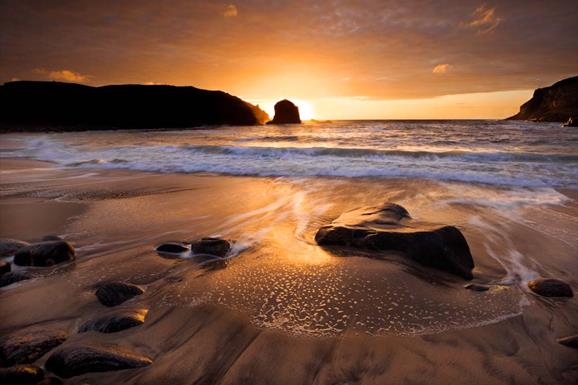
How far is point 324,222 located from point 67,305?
3567 mm

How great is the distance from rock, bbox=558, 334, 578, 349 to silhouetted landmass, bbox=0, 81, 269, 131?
9081 cm

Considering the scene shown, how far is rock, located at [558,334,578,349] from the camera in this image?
236 centimetres

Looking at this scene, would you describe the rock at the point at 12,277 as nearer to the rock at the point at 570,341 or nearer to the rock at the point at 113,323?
the rock at the point at 113,323

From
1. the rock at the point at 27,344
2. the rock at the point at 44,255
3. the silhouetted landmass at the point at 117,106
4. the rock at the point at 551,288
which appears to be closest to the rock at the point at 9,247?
the rock at the point at 44,255

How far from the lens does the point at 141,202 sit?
7023 mm

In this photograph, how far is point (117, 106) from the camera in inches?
4021

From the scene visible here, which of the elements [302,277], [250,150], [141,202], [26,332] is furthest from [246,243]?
[250,150]

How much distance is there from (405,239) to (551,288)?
1376mm

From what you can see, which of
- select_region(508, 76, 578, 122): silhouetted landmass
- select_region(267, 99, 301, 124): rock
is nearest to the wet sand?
select_region(508, 76, 578, 122): silhouetted landmass

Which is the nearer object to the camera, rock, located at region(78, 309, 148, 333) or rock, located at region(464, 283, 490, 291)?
rock, located at region(78, 309, 148, 333)

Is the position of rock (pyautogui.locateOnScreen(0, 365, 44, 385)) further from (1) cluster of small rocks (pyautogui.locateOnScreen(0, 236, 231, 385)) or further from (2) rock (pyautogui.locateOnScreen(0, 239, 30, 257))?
(2) rock (pyautogui.locateOnScreen(0, 239, 30, 257))

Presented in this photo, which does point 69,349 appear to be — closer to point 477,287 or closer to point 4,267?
point 4,267

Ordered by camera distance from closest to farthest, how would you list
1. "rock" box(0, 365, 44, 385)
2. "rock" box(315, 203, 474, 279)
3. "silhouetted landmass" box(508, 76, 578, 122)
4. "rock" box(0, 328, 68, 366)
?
"rock" box(0, 365, 44, 385) < "rock" box(0, 328, 68, 366) < "rock" box(315, 203, 474, 279) < "silhouetted landmass" box(508, 76, 578, 122)

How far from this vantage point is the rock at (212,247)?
4.09 meters
